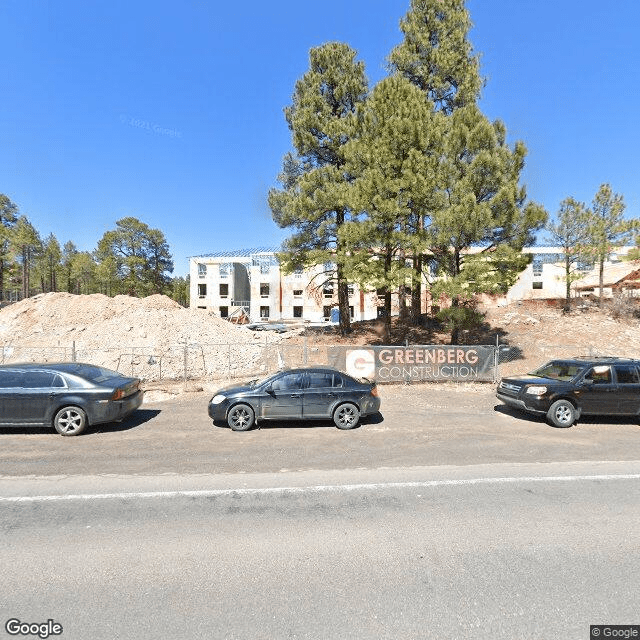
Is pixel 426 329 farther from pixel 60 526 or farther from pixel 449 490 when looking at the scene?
pixel 60 526

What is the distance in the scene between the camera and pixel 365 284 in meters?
16.9

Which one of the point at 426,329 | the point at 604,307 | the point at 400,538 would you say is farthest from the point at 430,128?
the point at 604,307

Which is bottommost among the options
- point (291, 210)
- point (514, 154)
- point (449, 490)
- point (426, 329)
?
point (449, 490)

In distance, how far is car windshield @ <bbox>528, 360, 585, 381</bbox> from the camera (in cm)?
942

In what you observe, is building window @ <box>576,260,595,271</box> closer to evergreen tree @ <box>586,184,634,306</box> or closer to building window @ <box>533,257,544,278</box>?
evergreen tree @ <box>586,184,634,306</box>

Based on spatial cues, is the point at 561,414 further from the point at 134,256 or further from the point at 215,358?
the point at 134,256

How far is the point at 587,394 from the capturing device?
9008 millimetres

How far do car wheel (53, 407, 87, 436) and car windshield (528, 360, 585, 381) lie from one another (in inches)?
448

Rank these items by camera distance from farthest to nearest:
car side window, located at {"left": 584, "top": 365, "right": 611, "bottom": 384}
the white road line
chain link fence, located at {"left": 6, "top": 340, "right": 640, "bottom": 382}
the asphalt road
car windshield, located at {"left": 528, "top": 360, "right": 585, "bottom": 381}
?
Answer: 1. chain link fence, located at {"left": 6, "top": 340, "right": 640, "bottom": 382}
2. car windshield, located at {"left": 528, "top": 360, "right": 585, "bottom": 381}
3. car side window, located at {"left": 584, "top": 365, "right": 611, "bottom": 384}
4. the white road line
5. the asphalt road

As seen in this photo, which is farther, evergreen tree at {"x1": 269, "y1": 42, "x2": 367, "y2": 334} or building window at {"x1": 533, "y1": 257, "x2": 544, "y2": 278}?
building window at {"x1": 533, "y1": 257, "x2": 544, "y2": 278}

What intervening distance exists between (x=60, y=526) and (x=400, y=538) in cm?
392

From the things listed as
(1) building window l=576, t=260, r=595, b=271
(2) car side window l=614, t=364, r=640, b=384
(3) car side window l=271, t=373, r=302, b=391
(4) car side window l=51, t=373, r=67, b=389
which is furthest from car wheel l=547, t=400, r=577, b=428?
(1) building window l=576, t=260, r=595, b=271

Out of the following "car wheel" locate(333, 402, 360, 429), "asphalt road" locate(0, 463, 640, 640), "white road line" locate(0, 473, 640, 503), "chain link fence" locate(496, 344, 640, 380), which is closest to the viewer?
"asphalt road" locate(0, 463, 640, 640)

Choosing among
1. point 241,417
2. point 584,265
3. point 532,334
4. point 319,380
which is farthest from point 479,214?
point 584,265
